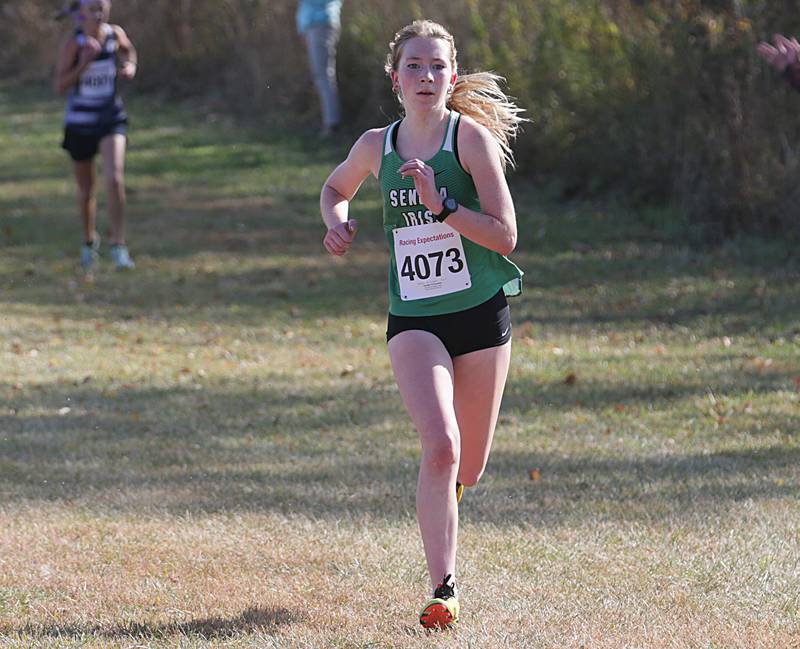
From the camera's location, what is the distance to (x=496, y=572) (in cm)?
541

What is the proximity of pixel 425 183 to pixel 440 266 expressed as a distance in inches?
15.4

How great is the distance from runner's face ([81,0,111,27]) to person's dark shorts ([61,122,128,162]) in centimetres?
90

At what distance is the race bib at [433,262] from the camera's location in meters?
4.75

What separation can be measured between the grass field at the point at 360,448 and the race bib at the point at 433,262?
1107 mm

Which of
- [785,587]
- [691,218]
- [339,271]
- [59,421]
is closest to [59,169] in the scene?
[339,271]

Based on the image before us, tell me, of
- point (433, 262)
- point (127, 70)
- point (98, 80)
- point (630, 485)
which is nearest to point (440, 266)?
point (433, 262)

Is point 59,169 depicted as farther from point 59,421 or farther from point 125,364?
point 59,421

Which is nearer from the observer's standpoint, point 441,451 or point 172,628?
point 441,451

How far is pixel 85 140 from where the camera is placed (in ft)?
41.3

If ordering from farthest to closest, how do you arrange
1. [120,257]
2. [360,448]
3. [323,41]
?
[323,41] < [120,257] < [360,448]

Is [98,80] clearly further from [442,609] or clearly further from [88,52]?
[442,609]

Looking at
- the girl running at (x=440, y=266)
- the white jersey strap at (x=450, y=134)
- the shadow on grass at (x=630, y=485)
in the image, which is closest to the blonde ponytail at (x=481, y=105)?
the girl running at (x=440, y=266)

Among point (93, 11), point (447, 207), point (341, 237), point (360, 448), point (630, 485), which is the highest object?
point (93, 11)

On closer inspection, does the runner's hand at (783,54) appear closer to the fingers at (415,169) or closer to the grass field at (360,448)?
the grass field at (360,448)
